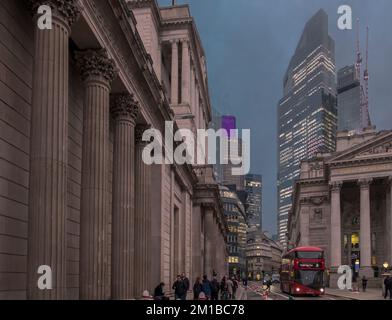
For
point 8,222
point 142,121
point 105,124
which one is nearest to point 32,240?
point 8,222

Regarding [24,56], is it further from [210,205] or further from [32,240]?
[210,205]

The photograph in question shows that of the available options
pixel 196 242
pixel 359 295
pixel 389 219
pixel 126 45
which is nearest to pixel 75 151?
pixel 126 45

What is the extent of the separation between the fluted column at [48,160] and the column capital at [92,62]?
14.5ft

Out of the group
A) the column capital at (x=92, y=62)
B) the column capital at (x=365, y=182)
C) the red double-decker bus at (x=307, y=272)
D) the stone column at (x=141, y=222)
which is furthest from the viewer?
the column capital at (x=365, y=182)

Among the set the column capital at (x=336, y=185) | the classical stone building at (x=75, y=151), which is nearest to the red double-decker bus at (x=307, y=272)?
the classical stone building at (x=75, y=151)

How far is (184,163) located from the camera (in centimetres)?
4722

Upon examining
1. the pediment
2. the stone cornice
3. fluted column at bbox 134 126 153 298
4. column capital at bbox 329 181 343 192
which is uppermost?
the pediment

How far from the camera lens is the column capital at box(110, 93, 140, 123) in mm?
25516

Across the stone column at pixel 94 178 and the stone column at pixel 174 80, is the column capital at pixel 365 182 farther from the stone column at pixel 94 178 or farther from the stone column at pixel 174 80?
the stone column at pixel 94 178

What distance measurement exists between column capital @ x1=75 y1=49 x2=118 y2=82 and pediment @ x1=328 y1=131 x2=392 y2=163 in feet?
242

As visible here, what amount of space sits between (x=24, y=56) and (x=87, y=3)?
3.08 m

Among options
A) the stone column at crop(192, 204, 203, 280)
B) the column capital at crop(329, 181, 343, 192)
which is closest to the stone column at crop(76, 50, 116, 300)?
the stone column at crop(192, 204, 203, 280)

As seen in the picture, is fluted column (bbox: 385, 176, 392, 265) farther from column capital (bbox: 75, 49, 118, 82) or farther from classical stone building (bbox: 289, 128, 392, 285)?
column capital (bbox: 75, 49, 118, 82)

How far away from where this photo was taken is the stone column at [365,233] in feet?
279
